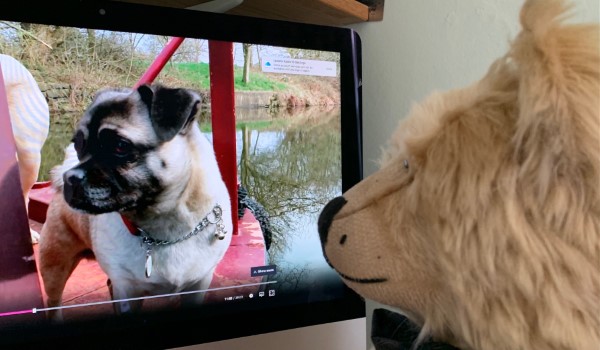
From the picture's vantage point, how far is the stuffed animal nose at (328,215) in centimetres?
40

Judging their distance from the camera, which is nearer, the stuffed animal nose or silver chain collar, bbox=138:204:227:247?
the stuffed animal nose

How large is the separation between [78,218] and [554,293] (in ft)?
1.43

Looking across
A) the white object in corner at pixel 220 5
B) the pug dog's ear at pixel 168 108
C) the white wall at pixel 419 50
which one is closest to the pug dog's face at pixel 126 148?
the pug dog's ear at pixel 168 108

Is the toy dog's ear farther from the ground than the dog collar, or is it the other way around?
the toy dog's ear

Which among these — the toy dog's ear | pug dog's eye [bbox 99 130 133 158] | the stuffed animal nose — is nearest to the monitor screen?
pug dog's eye [bbox 99 130 133 158]

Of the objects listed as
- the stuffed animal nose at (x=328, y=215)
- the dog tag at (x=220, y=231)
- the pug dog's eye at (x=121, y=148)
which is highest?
the pug dog's eye at (x=121, y=148)

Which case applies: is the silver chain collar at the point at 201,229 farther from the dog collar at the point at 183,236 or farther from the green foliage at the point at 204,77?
the green foliage at the point at 204,77

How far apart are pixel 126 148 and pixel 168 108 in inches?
2.4

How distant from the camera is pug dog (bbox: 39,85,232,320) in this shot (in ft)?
1.66

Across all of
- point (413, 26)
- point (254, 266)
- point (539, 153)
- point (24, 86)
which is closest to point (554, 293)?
point (539, 153)

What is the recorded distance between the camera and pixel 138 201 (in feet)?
1.74

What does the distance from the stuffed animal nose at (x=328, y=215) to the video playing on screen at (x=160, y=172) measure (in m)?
0.20

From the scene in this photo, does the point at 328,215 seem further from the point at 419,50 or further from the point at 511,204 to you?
the point at 419,50

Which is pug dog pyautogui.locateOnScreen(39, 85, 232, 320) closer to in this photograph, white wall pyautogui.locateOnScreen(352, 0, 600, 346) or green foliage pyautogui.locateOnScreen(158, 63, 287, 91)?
green foliage pyautogui.locateOnScreen(158, 63, 287, 91)
